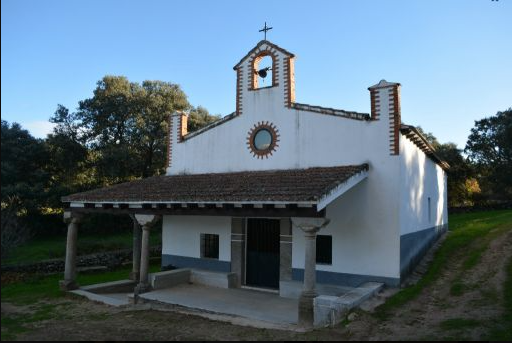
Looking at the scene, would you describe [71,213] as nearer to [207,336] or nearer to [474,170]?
[207,336]

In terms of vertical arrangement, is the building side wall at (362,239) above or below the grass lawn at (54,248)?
above

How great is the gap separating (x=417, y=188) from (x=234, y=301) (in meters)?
6.96

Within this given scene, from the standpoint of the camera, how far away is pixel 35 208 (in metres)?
25.0

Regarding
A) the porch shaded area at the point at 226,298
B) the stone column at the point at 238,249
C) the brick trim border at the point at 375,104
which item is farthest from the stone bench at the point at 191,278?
the brick trim border at the point at 375,104

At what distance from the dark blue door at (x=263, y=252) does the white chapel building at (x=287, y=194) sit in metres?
0.03

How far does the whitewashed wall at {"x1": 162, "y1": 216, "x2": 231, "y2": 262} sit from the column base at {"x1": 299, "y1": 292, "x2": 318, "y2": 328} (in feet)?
15.9

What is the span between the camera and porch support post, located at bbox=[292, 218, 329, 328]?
9.06 metres

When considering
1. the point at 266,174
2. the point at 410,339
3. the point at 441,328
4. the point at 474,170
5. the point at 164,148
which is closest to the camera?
the point at 410,339

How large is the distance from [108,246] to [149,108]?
11491mm

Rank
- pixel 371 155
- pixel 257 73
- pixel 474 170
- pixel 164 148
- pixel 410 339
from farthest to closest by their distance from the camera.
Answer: pixel 474 170 < pixel 164 148 < pixel 257 73 < pixel 371 155 < pixel 410 339

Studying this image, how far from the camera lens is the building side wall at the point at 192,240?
13773mm

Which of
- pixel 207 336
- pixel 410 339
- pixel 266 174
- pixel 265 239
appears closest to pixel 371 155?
pixel 266 174

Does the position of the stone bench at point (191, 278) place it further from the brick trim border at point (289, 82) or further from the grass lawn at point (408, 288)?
the brick trim border at point (289, 82)

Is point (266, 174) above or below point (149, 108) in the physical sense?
below
